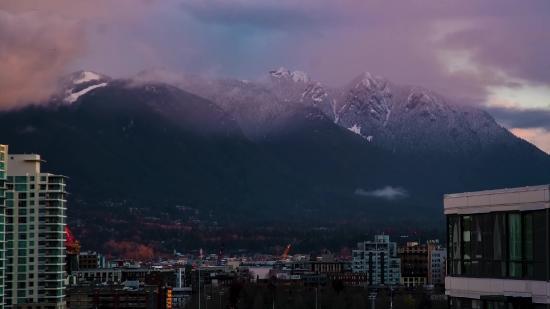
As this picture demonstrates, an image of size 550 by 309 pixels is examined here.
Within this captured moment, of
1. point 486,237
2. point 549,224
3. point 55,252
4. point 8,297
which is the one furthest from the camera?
point 55,252

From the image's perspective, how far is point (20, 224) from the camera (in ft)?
618

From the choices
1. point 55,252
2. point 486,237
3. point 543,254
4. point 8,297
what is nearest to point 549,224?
point 543,254

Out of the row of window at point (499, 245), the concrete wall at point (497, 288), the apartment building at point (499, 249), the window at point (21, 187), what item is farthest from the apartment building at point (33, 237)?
the row of window at point (499, 245)

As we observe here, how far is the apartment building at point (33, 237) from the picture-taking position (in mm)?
177750

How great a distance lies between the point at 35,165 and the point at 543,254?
172420 millimetres

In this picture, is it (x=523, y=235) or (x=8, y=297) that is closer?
(x=523, y=235)

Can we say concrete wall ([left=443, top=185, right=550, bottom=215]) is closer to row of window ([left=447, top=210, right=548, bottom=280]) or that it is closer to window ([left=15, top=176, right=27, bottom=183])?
row of window ([left=447, top=210, right=548, bottom=280])

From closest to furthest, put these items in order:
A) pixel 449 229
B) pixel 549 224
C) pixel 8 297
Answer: pixel 549 224 → pixel 449 229 → pixel 8 297

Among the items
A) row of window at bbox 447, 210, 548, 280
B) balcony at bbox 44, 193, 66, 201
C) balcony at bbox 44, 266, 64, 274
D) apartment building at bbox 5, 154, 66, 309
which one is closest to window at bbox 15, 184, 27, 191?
apartment building at bbox 5, 154, 66, 309

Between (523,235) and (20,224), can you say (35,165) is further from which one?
(523,235)

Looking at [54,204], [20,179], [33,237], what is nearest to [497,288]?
[33,237]

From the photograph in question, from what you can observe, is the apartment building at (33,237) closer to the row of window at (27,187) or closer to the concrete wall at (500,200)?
the row of window at (27,187)

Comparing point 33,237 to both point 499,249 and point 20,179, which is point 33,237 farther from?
point 499,249

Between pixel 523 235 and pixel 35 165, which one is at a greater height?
pixel 35 165
